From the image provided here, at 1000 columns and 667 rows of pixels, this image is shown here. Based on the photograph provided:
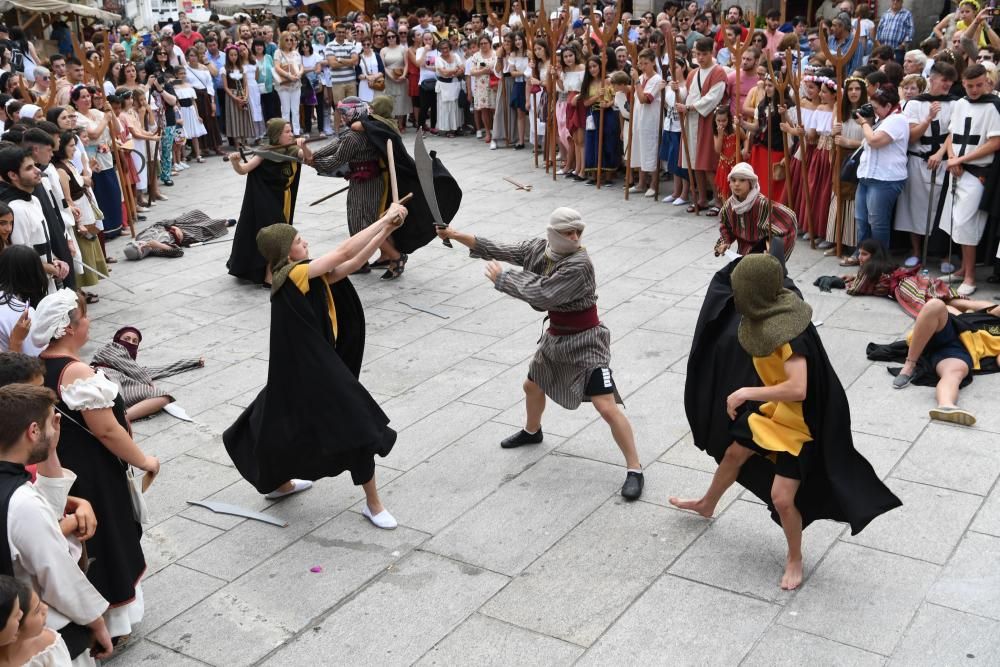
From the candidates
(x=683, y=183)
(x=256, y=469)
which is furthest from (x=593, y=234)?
(x=256, y=469)

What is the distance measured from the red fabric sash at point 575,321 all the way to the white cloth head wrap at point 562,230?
323 mm

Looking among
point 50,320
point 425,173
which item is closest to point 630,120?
point 425,173

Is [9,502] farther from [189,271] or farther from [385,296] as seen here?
[189,271]

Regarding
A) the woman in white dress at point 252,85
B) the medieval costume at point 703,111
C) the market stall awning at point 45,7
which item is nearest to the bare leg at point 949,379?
the medieval costume at point 703,111

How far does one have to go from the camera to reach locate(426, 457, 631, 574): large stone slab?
5137 mm

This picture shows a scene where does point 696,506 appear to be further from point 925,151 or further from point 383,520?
point 925,151

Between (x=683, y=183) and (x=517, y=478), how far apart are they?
23.7 feet

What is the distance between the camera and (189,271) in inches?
412

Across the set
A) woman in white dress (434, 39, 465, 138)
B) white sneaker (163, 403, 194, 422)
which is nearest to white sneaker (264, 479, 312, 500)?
white sneaker (163, 403, 194, 422)

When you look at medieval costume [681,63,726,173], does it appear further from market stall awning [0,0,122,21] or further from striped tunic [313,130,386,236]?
market stall awning [0,0,122,21]

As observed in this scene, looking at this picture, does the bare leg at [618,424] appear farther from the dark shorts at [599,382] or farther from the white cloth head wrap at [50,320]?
the white cloth head wrap at [50,320]

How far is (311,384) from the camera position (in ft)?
16.8

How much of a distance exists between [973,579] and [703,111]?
760 cm

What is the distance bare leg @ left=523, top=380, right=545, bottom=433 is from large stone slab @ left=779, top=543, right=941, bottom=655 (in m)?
1.81
